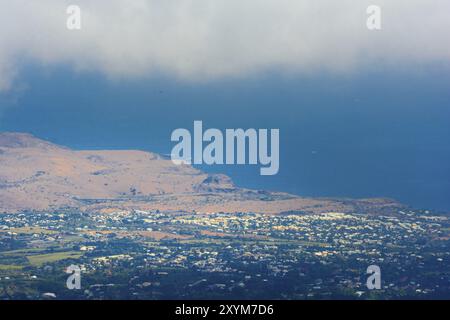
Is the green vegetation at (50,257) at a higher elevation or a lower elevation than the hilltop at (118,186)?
lower

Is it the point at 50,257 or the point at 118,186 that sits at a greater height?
the point at 118,186

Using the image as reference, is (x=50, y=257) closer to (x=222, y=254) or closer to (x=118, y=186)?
(x=222, y=254)

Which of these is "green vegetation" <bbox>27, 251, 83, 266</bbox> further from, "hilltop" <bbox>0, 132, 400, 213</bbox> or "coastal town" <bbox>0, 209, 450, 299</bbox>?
"hilltop" <bbox>0, 132, 400, 213</bbox>

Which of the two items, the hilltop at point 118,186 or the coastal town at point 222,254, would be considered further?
the hilltop at point 118,186

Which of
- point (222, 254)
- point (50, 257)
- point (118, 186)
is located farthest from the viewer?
point (118, 186)

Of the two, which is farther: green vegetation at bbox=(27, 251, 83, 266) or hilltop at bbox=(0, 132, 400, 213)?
hilltop at bbox=(0, 132, 400, 213)

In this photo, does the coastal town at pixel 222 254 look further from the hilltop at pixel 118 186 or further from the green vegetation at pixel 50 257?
the hilltop at pixel 118 186

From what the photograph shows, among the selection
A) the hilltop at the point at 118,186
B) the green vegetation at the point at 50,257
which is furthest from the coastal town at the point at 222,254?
the hilltop at the point at 118,186

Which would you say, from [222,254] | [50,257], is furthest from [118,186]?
[222,254]

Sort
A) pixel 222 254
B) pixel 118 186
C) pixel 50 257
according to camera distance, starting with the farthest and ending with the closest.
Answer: pixel 118 186, pixel 222 254, pixel 50 257

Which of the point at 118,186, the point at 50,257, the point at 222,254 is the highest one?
the point at 118,186

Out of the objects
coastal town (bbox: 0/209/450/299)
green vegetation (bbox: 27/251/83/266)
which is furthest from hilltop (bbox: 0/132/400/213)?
green vegetation (bbox: 27/251/83/266)
